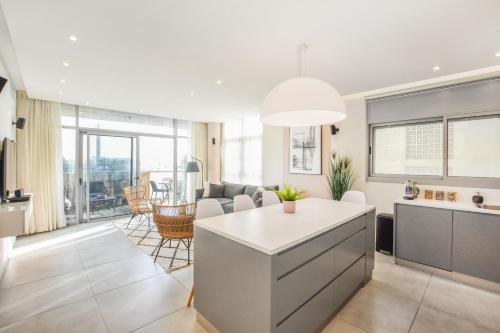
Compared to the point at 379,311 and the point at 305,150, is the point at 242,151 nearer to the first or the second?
the point at 305,150

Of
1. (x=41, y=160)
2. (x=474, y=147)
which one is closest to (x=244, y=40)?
(x=474, y=147)

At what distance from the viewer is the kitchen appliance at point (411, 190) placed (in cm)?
361

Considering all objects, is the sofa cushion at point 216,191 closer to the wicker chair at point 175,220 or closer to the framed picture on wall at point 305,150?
the framed picture on wall at point 305,150

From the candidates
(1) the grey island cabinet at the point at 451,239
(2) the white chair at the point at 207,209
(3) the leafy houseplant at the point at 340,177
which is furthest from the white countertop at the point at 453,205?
(2) the white chair at the point at 207,209

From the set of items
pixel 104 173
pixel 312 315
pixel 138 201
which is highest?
pixel 104 173

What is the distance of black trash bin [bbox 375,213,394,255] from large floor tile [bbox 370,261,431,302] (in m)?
0.44

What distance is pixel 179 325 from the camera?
2160 mm

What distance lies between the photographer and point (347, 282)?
238 centimetres

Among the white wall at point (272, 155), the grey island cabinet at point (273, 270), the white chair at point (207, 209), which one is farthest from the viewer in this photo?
the white wall at point (272, 155)

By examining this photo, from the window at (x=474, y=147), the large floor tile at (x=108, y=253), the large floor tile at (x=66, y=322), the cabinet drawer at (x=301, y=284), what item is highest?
the window at (x=474, y=147)

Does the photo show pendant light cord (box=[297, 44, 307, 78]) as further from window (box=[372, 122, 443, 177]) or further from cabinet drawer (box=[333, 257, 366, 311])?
cabinet drawer (box=[333, 257, 366, 311])

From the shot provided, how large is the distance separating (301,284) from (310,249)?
0.26 m

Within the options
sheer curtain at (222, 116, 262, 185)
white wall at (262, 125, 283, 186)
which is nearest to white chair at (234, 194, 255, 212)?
white wall at (262, 125, 283, 186)

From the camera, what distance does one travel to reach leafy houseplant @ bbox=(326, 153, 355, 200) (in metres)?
4.37
